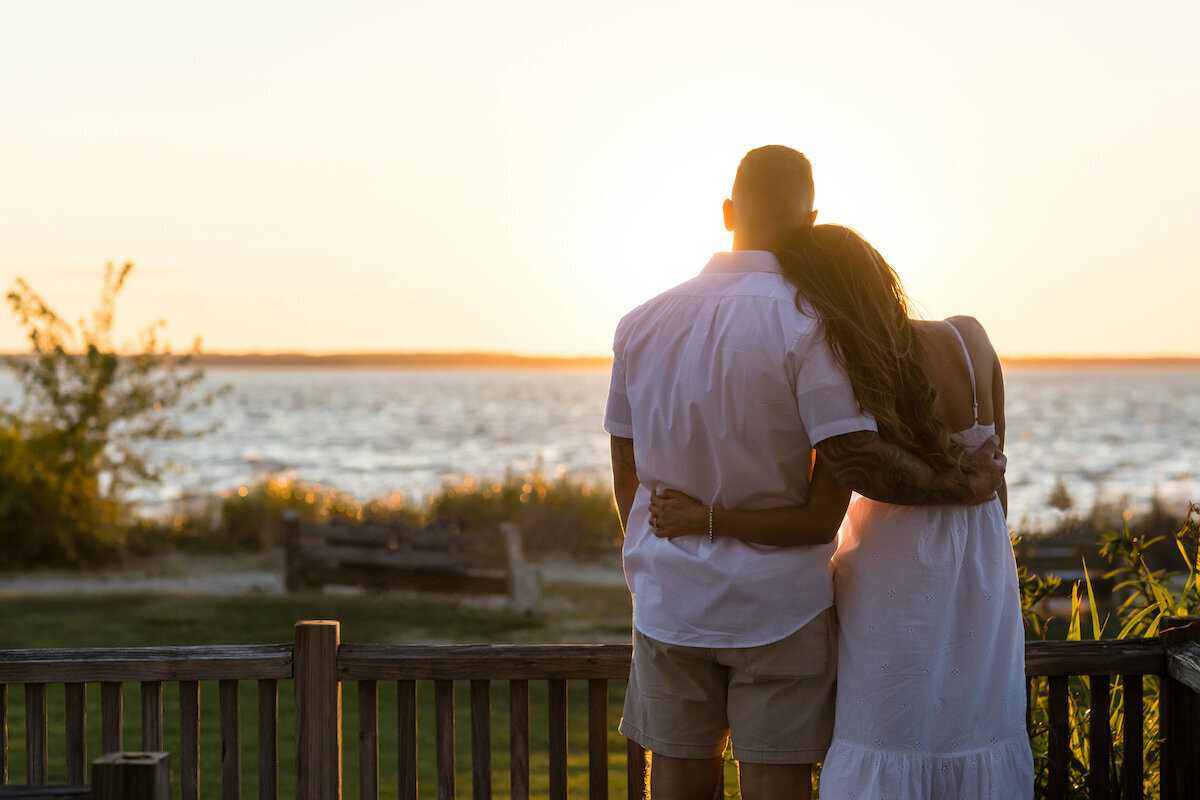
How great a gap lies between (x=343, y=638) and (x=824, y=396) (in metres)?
7.59

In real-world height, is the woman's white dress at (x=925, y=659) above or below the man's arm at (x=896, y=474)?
below

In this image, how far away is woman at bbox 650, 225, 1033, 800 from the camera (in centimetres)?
237

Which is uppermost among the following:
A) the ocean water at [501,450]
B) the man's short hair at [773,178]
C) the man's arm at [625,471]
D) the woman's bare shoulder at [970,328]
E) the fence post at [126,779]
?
the man's short hair at [773,178]

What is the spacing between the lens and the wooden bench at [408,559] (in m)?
11.0

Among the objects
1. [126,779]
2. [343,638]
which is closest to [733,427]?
[126,779]

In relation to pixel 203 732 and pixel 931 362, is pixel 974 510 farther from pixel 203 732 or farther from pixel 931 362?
pixel 203 732

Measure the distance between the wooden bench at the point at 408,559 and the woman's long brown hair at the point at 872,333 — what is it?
8.82 metres

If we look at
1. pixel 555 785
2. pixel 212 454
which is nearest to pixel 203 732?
pixel 555 785

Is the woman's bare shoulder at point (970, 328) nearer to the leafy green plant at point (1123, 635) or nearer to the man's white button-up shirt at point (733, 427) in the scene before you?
the man's white button-up shirt at point (733, 427)

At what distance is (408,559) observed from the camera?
1120cm

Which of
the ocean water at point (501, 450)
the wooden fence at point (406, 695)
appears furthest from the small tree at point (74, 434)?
the wooden fence at point (406, 695)

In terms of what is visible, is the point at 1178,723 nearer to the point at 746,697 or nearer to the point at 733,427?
the point at 746,697

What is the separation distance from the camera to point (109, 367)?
14055mm

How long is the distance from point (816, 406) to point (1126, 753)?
177 cm
